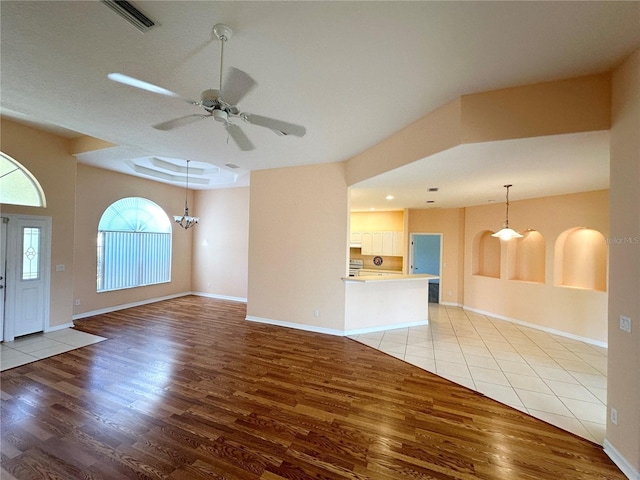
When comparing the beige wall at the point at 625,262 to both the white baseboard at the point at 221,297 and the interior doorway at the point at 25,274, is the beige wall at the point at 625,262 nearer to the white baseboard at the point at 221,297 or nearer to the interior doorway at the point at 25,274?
the white baseboard at the point at 221,297

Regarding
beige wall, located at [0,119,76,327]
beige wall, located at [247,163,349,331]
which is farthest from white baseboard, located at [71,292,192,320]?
beige wall, located at [247,163,349,331]

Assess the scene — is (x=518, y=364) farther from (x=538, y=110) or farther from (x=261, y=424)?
(x=261, y=424)

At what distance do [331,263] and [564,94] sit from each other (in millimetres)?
3622

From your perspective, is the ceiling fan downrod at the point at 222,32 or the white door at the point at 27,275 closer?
the ceiling fan downrod at the point at 222,32

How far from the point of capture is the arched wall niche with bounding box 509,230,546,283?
5.84m

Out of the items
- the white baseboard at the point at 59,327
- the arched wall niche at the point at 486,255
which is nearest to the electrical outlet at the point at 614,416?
the arched wall niche at the point at 486,255

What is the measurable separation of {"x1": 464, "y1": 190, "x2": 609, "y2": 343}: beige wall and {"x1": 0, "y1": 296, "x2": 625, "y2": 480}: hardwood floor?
11.6ft

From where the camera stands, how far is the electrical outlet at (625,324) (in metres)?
1.91

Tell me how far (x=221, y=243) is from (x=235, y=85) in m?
6.46

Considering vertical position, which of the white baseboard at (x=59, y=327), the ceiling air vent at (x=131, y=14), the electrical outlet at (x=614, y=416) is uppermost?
the ceiling air vent at (x=131, y=14)

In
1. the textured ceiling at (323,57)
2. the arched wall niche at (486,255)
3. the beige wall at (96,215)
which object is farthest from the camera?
the arched wall niche at (486,255)

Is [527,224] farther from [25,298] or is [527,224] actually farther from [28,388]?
[25,298]

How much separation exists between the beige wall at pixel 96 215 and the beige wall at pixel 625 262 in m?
8.03

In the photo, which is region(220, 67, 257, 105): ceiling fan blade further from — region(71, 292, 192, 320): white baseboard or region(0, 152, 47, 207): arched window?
region(71, 292, 192, 320): white baseboard
